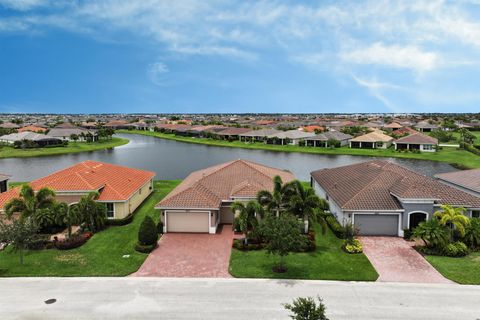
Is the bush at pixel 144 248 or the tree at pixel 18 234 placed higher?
the tree at pixel 18 234

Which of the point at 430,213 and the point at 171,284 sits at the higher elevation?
the point at 430,213

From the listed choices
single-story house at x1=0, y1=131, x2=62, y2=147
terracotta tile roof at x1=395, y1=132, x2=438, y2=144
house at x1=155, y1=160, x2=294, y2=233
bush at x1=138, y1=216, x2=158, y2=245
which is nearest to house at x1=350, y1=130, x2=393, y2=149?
terracotta tile roof at x1=395, y1=132, x2=438, y2=144

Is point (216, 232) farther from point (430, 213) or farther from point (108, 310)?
point (430, 213)

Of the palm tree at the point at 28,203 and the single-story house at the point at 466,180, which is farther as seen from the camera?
the single-story house at the point at 466,180

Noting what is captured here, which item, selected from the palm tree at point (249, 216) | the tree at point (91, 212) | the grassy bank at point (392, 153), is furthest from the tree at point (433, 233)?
the grassy bank at point (392, 153)

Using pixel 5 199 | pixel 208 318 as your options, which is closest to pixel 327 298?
pixel 208 318

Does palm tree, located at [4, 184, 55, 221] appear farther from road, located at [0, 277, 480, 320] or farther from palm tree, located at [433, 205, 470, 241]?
palm tree, located at [433, 205, 470, 241]

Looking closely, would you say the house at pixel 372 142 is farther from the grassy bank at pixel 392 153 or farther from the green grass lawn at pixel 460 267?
the green grass lawn at pixel 460 267
